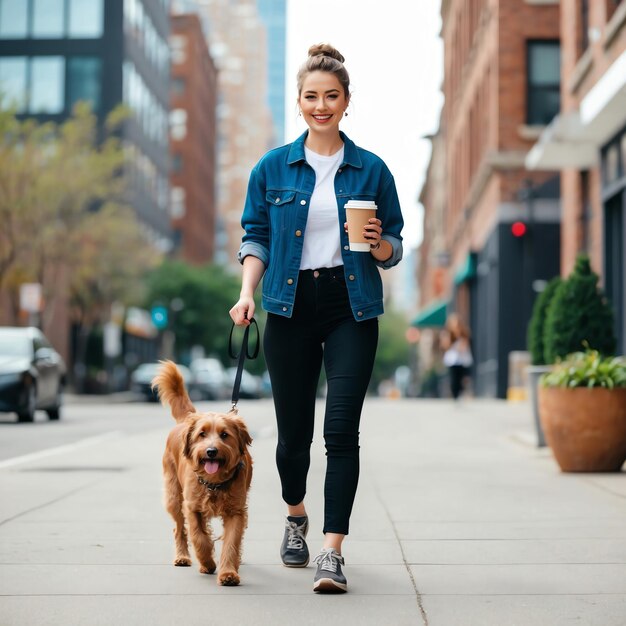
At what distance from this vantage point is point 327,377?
18.7 feet

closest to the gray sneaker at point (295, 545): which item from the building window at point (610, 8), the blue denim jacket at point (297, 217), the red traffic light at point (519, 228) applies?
the blue denim jacket at point (297, 217)

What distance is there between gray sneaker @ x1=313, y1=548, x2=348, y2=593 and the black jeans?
0.14 m

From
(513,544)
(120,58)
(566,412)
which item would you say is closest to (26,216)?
(120,58)

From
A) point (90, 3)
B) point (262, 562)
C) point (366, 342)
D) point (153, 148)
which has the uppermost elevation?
point (90, 3)

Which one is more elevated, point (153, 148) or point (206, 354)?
point (153, 148)

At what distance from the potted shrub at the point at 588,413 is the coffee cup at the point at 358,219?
520 centimetres

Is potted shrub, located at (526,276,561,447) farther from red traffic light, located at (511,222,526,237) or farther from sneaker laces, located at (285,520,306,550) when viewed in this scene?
red traffic light, located at (511,222,526,237)

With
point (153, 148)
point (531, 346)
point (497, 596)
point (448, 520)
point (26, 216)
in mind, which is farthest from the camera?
point (153, 148)

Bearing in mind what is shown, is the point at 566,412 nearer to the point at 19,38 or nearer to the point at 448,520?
the point at 448,520

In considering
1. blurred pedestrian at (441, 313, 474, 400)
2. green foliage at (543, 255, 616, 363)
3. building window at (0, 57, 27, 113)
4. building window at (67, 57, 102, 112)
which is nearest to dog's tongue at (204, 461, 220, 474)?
green foliage at (543, 255, 616, 363)

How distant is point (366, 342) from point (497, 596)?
1.25 meters

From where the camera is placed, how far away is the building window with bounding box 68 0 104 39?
61.6 m

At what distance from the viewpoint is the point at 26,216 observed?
127 ft

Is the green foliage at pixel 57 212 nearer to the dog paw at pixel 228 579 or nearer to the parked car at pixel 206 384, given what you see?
the parked car at pixel 206 384
